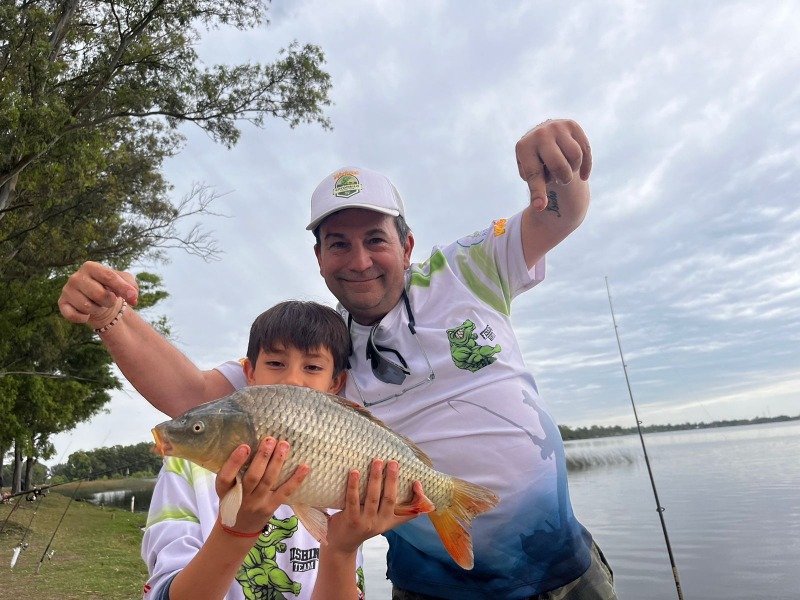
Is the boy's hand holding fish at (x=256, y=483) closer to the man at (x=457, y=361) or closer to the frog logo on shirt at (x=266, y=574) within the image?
the frog logo on shirt at (x=266, y=574)

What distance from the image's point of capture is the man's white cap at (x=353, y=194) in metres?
2.78

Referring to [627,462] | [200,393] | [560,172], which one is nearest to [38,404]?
[200,393]

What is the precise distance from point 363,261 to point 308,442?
1.14 meters

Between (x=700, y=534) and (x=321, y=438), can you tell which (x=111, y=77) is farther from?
(x=700, y=534)

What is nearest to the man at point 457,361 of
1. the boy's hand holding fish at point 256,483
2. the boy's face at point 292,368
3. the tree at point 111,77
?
the boy's face at point 292,368

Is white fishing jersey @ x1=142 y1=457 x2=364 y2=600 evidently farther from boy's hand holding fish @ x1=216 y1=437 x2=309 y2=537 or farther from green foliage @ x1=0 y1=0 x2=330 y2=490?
green foliage @ x1=0 y1=0 x2=330 y2=490

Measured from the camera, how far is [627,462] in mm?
43906

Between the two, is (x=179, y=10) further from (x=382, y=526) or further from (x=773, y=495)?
(x=773, y=495)

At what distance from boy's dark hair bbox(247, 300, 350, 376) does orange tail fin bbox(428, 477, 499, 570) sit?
804mm

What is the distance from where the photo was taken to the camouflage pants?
248 cm

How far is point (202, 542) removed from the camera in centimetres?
209

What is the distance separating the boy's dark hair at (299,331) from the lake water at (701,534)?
1186cm

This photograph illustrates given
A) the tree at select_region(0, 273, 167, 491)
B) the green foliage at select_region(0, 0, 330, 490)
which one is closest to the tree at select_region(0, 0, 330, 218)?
the green foliage at select_region(0, 0, 330, 490)

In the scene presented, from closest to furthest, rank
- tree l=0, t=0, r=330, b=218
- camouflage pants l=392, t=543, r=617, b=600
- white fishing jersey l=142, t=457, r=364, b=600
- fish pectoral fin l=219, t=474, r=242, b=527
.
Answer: fish pectoral fin l=219, t=474, r=242, b=527, white fishing jersey l=142, t=457, r=364, b=600, camouflage pants l=392, t=543, r=617, b=600, tree l=0, t=0, r=330, b=218
